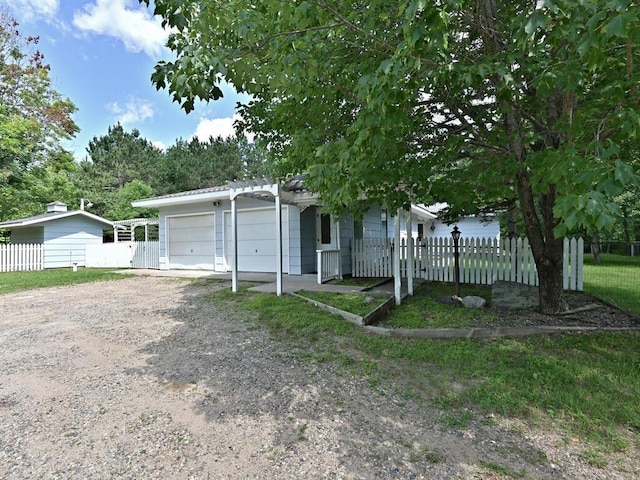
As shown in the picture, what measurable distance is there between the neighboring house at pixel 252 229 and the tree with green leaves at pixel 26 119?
27.1 ft

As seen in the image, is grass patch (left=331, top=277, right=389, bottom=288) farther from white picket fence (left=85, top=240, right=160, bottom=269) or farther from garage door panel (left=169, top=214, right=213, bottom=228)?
white picket fence (left=85, top=240, right=160, bottom=269)

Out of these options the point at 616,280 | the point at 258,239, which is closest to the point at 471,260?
the point at 616,280

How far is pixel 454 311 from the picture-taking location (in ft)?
18.1

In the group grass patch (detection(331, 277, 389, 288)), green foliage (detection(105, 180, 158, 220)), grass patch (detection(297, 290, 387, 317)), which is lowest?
grass patch (detection(297, 290, 387, 317))

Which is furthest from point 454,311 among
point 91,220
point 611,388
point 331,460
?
point 91,220

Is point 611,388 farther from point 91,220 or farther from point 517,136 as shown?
point 91,220

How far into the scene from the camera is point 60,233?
53.2 feet

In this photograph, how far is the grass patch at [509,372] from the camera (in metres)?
2.51

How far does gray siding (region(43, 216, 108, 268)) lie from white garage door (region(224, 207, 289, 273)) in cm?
1067

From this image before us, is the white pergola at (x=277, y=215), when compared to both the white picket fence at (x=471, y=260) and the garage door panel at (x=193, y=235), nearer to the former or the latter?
the white picket fence at (x=471, y=260)

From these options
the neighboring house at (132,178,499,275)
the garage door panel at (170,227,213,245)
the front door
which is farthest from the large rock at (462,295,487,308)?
the garage door panel at (170,227,213,245)

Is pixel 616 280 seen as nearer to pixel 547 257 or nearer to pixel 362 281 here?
pixel 547 257

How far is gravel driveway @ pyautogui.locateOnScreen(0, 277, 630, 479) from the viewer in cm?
197

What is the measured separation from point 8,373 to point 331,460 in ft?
12.0
